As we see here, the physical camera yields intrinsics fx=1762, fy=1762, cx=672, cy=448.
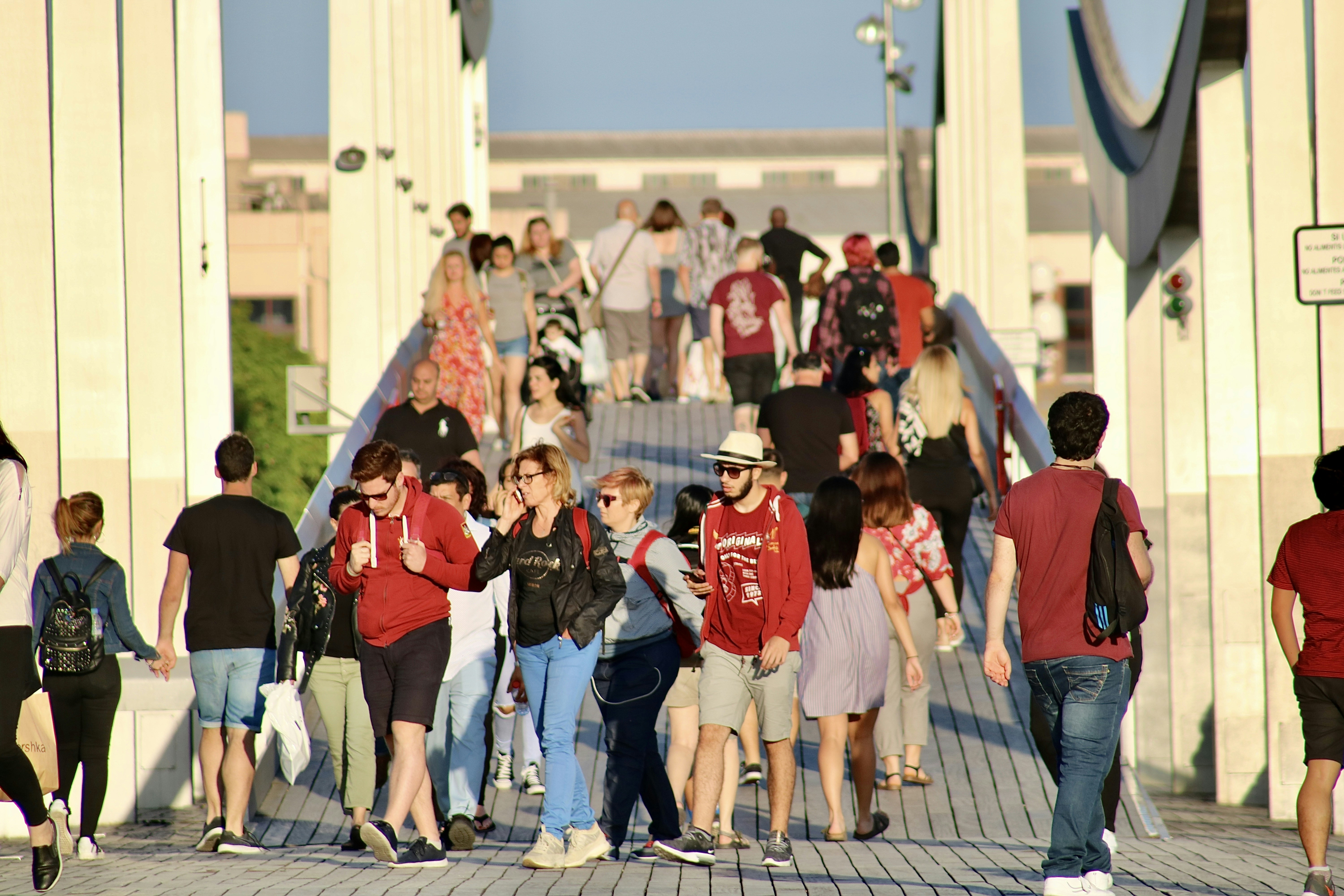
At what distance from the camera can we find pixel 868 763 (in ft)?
27.3

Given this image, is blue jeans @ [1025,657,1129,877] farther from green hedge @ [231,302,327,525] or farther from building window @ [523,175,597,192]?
building window @ [523,175,597,192]

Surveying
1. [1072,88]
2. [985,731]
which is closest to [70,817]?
[985,731]

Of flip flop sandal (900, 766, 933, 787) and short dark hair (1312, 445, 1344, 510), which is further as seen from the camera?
flip flop sandal (900, 766, 933, 787)

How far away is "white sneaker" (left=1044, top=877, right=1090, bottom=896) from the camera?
5.95m

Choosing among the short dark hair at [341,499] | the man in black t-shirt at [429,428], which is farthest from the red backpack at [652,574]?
the man in black t-shirt at [429,428]

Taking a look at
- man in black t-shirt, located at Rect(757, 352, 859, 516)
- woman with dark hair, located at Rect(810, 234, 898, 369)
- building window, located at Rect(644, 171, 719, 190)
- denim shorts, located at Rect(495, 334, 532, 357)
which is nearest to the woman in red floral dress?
denim shorts, located at Rect(495, 334, 532, 357)

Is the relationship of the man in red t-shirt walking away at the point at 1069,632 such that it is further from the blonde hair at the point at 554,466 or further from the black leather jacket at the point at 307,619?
the black leather jacket at the point at 307,619

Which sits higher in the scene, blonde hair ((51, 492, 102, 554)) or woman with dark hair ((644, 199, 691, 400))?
woman with dark hair ((644, 199, 691, 400))

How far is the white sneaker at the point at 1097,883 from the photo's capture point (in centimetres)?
597

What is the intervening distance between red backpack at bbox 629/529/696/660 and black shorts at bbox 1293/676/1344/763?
2484mm

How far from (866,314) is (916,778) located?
5032 millimetres

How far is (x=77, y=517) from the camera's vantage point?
7.83 m

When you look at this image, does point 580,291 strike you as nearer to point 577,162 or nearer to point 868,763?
point 868,763

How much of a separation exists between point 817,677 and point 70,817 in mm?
3918
